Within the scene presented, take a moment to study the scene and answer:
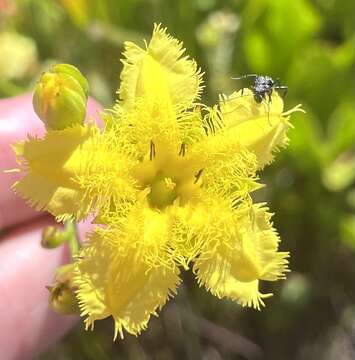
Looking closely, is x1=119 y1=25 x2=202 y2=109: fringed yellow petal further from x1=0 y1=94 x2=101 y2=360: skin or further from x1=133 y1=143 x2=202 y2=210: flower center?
x1=0 y1=94 x2=101 y2=360: skin

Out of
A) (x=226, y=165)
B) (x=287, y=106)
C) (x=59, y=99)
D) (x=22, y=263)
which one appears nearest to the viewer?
(x=59, y=99)

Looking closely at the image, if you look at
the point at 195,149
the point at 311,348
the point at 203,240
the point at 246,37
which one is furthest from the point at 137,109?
the point at 311,348

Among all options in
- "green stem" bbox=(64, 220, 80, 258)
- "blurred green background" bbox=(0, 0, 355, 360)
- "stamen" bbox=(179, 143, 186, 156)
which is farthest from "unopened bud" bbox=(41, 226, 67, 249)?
"blurred green background" bbox=(0, 0, 355, 360)

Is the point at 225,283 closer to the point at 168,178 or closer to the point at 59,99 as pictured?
the point at 168,178

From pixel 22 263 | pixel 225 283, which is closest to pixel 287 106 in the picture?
pixel 22 263

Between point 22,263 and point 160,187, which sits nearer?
point 160,187

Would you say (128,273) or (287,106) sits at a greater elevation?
(287,106)

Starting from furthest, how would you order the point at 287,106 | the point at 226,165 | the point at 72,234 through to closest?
1. the point at 287,106
2. the point at 72,234
3. the point at 226,165
